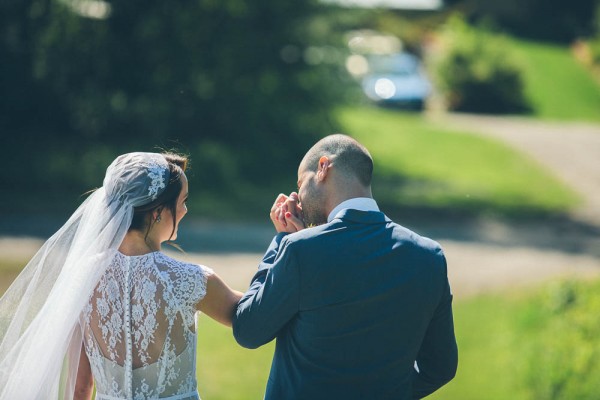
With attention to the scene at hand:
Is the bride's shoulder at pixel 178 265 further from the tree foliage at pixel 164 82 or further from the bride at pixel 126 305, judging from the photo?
the tree foliage at pixel 164 82

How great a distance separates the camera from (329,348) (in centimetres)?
288

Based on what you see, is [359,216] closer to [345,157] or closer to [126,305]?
[345,157]

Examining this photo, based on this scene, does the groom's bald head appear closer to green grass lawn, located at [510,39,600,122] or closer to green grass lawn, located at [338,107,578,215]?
green grass lawn, located at [338,107,578,215]

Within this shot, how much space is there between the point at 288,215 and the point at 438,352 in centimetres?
77

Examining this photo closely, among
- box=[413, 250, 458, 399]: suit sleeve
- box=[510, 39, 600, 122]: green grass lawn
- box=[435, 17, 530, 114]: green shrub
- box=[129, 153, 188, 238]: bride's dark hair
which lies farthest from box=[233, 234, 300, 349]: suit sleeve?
box=[510, 39, 600, 122]: green grass lawn

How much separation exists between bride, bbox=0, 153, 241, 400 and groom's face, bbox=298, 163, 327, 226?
43cm

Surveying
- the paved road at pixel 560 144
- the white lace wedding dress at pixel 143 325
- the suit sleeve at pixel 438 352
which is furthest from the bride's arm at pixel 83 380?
the paved road at pixel 560 144

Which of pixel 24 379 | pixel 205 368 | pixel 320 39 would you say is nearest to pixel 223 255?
pixel 205 368

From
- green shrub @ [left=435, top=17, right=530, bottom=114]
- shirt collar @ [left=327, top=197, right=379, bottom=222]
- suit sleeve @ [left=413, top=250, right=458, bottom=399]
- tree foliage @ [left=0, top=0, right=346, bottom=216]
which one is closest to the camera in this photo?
shirt collar @ [left=327, top=197, right=379, bottom=222]

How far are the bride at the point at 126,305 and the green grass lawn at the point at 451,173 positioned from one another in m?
11.1

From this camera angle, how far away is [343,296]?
9.37ft

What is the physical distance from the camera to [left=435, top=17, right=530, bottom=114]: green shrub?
91.1 ft

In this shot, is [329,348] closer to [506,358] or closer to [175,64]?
[506,358]

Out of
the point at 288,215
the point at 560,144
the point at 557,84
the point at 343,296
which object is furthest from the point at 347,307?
the point at 557,84
